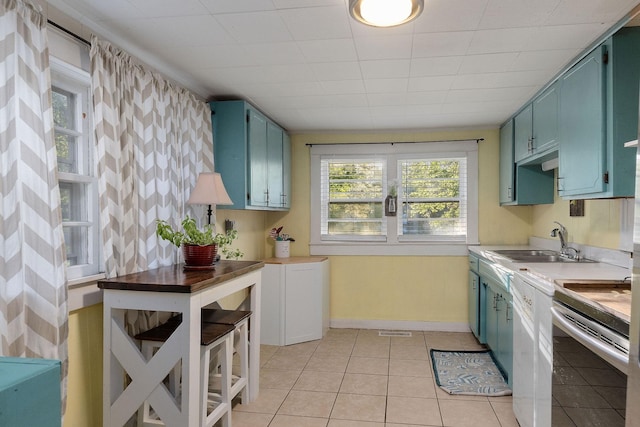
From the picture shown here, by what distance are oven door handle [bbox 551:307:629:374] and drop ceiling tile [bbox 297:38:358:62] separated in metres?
1.72

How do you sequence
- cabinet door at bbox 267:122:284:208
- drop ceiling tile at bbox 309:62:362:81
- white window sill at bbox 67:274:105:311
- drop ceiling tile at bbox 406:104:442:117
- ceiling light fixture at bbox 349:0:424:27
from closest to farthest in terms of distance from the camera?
1. ceiling light fixture at bbox 349:0:424:27
2. white window sill at bbox 67:274:105:311
3. drop ceiling tile at bbox 309:62:362:81
4. drop ceiling tile at bbox 406:104:442:117
5. cabinet door at bbox 267:122:284:208

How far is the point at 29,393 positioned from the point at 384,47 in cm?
226

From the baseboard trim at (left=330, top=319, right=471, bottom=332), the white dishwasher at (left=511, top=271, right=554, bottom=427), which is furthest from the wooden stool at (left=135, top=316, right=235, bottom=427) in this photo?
the baseboard trim at (left=330, top=319, right=471, bottom=332)

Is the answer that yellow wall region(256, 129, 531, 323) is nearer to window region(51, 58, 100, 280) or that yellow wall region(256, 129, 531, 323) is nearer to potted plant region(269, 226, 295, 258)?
potted plant region(269, 226, 295, 258)

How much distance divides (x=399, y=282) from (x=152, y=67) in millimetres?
3301

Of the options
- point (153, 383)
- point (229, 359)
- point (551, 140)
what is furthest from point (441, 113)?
point (153, 383)

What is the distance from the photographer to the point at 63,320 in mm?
1831

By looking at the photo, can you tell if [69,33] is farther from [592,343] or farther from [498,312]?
[498,312]

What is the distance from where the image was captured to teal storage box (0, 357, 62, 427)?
0.69m

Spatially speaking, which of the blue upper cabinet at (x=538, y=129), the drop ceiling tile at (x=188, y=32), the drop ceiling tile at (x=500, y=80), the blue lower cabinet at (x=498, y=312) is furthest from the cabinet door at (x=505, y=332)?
the drop ceiling tile at (x=188, y=32)

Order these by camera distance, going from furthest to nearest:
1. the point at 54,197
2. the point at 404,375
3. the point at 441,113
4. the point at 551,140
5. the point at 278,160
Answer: the point at 278,160 < the point at 441,113 < the point at 404,375 < the point at 551,140 < the point at 54,197

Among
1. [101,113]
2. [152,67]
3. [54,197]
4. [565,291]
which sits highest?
[152,67]

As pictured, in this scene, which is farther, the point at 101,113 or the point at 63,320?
the point at 101,113

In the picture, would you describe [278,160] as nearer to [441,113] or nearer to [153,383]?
[441,113]
